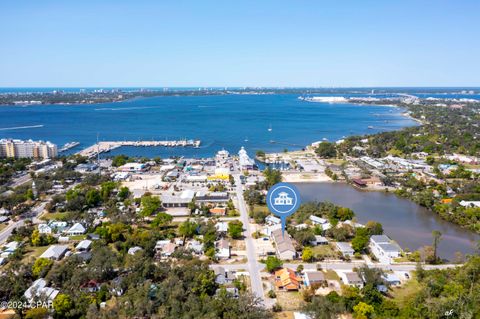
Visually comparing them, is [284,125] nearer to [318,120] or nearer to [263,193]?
[318,120]

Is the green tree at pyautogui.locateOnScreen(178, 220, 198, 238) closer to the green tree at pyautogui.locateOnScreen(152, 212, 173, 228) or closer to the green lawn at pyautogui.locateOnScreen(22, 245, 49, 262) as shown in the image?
the green tree at pyautogui.locateOnScreen(152, 212, 173, 228)

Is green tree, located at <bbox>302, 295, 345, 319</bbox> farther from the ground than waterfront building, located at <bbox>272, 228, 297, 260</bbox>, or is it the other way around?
green tree, located at <bbox>302, 295, 345, 319</bbox>

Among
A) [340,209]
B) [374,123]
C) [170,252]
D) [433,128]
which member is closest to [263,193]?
[340,209]

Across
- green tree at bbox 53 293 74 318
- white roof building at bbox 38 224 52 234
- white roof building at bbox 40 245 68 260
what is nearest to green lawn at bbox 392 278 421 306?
green tree at bbox 53 293 74 318

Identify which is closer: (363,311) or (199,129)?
(363,311)

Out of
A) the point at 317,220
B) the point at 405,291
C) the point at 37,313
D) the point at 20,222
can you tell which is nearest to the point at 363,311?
the point at 405,291

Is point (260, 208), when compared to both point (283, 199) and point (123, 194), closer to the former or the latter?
point (123, 194)

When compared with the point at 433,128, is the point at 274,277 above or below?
below
